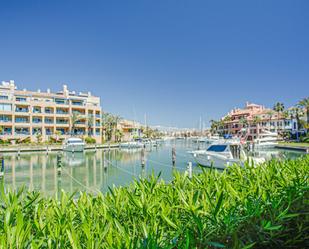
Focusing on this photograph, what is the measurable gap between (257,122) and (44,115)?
6175 cm

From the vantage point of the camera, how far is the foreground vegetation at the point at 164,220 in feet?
6.57

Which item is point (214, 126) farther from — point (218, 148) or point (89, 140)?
point (218, 148)

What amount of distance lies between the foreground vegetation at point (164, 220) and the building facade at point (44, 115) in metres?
56.2

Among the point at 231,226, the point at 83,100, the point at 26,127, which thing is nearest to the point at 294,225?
the point at 231,226

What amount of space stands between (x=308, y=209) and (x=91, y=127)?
208ft

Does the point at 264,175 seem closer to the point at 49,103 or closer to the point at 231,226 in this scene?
the point at 231,226

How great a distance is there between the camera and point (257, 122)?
262 feet

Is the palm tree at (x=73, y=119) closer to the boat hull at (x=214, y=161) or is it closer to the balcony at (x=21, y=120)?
the balcony at (x=21, y=120)

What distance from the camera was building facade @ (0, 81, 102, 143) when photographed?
5388cm

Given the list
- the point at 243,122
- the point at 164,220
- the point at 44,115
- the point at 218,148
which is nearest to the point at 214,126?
the point at 243,122

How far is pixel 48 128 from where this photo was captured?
59.2m

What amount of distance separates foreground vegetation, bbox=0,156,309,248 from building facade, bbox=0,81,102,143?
2213 inches

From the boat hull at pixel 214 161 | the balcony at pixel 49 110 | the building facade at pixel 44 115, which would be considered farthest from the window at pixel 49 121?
the boat hull at pixel 214 161

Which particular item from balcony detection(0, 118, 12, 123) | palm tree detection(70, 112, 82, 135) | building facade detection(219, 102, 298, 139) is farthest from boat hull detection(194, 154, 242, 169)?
balcony detection(0, 118, 12, 123)
